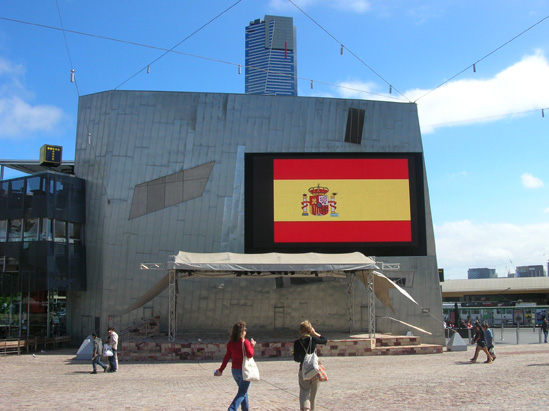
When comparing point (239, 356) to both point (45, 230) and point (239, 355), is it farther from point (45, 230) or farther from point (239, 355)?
point (45, 230)

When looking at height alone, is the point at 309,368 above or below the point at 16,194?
below

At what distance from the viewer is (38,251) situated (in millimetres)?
24359

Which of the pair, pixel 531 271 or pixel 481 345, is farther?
pixel 531 271

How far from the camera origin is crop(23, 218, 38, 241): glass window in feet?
81.1

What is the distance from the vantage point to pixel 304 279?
82.9ft

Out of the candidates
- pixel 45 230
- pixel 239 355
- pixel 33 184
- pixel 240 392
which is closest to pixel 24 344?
pixel 45 230

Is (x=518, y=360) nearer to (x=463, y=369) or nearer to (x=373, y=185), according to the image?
(x=463, y=369)

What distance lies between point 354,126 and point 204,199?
26.7ft

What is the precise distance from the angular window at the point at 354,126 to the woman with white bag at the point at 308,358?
19.2 m

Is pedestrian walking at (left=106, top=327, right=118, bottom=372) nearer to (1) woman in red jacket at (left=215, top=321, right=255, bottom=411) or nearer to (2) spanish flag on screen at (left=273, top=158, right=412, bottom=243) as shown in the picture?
(1) woman in red jacket at (left=215, top=321, right=255, bottom=411)

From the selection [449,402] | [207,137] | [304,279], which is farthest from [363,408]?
[207,137]

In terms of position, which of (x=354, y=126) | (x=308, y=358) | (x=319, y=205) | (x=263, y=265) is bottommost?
(x=308, y=358)

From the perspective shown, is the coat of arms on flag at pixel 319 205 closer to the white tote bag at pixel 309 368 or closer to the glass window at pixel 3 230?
the glass window at pixel 3 230

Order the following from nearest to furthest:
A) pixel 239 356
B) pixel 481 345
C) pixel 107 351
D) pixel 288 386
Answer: pixel 239 356 < pixel 288 386 < pixel 107 351 < pixel 481 345
